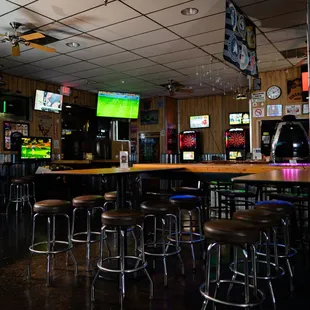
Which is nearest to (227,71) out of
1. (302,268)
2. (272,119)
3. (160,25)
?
(272,119)

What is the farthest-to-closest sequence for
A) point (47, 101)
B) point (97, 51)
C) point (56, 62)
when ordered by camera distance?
point (47, 101) < point (56, 62) < point (97, 51)

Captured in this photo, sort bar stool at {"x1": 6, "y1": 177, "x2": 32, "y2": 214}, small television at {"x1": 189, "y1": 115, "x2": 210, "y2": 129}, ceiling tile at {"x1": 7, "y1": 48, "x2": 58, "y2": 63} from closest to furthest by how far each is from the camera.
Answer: ceiling tile at {"x1": 7, "y1": 48, "x2": 58, "y2": 63} → bar stool at {"x1": 6, "y1": 177, "x2": 32, "y2": 214} → small television at {"x1": 189, "y1": 115, "x2": 210, "y2": 129}

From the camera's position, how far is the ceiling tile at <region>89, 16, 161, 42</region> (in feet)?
15.4

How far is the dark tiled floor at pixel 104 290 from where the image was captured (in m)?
2.36

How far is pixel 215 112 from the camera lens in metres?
10.4

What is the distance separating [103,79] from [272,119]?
14.6 feet

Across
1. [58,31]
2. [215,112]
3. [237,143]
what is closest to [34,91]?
[58,31]

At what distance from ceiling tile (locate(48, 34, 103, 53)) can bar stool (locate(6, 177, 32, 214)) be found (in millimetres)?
2707

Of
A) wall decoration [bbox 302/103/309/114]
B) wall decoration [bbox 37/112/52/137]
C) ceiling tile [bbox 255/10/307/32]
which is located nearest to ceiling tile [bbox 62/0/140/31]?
ceiling tile [bbox 255/10/307/32]

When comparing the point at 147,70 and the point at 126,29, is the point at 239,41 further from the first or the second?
the point at 147,70

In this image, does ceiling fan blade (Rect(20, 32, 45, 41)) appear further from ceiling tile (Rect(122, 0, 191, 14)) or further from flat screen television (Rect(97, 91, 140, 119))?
flat screen television (Rect(97, 91, 140, 119))

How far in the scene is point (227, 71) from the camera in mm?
7527

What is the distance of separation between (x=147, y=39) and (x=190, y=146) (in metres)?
5.48

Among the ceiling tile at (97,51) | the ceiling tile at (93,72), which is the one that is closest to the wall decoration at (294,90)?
the ceiling tile at (97,51)
